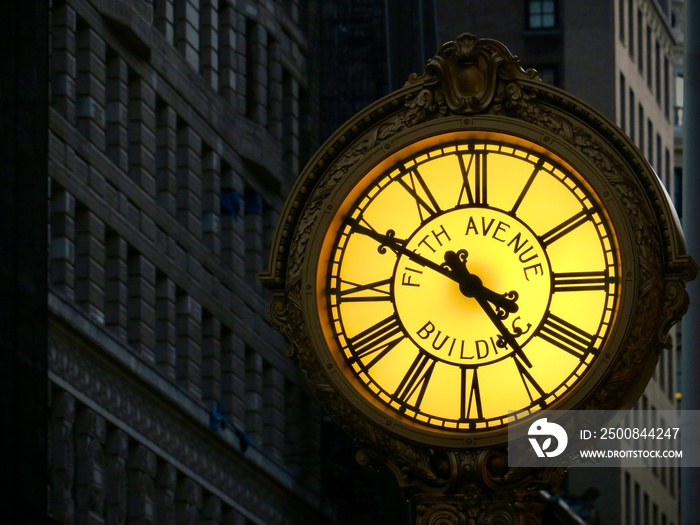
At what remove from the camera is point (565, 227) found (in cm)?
760

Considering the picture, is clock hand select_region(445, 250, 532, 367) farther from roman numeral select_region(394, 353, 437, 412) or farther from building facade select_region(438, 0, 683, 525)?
building facade select_region(438, 0, 683, 525)

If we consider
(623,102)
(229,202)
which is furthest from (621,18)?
(229,202)

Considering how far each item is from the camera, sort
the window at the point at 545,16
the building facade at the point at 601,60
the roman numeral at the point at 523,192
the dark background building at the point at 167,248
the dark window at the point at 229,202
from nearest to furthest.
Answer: the roman numeral at the point at 523,192 → the dark background building at the point at 167,248 → the dark window at the point at 229,202 → the building facade at the point at 601,60 → the window at the point at 545,16

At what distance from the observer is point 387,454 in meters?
7.62

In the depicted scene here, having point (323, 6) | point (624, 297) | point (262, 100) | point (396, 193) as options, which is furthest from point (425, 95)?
point (323, 6)

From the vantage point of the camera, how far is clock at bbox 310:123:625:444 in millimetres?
7527

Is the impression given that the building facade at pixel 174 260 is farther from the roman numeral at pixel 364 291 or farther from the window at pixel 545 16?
the roman numeral at pixel 364 291

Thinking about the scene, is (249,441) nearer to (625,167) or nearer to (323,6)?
(323,6)

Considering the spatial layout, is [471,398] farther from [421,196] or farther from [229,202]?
[229,202]

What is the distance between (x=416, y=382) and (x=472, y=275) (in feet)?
1.25

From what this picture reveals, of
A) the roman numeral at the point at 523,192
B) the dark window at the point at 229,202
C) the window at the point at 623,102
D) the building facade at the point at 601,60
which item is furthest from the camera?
the window at the point at 623,102

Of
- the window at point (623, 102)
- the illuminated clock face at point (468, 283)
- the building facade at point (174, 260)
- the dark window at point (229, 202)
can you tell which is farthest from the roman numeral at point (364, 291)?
the window at point (623, 102)

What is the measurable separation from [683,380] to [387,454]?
4403 millimetres

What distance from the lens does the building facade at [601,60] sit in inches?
3280
